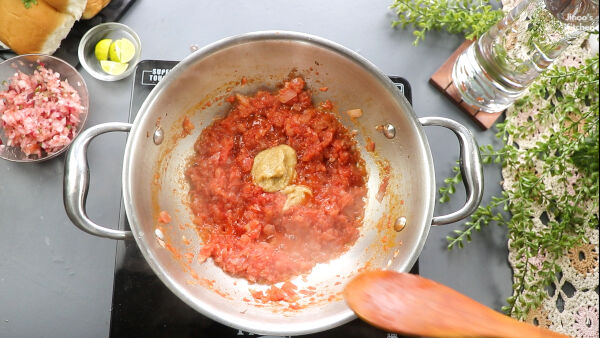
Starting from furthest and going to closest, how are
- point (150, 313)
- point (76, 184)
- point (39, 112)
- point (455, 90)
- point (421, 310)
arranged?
point (455, 90), point (39, 112), point (150, 313), point (76, 184), point (421, 310)

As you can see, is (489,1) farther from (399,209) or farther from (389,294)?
(389,294)

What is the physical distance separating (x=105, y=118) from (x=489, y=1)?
6.74 ft

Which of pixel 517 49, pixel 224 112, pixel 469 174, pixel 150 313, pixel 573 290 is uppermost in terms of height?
pixel 517 49

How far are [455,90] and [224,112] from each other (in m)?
1.15

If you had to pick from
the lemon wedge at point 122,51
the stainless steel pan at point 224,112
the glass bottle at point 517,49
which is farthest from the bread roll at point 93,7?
the glass bottle at point 517,49

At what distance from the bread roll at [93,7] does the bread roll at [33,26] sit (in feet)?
0.30

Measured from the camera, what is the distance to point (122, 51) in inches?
92.3

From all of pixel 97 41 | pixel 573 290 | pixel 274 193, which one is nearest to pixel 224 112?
pixel 274 193

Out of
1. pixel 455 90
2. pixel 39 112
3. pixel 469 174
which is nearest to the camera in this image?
pixel 469 174

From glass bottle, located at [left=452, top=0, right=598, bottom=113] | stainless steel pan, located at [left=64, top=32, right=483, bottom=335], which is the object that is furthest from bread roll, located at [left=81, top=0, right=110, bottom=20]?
glass bottle, located at [left=452, top=0, right=598, bottom=113]

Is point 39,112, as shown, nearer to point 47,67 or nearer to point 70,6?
point 47,67

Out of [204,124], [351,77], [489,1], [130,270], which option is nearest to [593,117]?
[489,1]

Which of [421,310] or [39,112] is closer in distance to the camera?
[421,310]

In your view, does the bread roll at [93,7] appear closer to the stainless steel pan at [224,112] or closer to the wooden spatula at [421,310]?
the stainless steel pan at [224,112]
